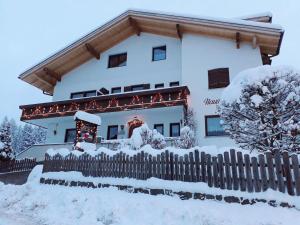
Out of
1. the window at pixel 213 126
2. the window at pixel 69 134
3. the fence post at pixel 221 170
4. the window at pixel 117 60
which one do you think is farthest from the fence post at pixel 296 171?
the window at pixel 69 134

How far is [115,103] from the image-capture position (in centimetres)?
1967

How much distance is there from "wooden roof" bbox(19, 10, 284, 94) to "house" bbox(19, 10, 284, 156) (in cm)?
6

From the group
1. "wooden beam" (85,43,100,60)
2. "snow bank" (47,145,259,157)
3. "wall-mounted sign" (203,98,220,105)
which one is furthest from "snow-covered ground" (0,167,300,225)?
"wooden beam" (85,43,100,60)

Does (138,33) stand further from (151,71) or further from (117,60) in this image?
(151,71)

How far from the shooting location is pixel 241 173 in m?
7.77

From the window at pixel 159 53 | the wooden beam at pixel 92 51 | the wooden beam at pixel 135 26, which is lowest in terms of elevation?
the window at pixel 159 53

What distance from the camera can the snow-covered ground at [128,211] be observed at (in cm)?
635

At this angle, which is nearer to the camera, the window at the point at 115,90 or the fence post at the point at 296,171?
the fence post at the point at 296,171

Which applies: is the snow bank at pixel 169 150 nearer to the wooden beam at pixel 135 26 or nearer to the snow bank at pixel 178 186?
the snow bank at pixel 178 186

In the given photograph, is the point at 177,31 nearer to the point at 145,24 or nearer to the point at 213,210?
the point at 145,24

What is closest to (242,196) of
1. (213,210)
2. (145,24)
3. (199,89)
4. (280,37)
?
(213,210)

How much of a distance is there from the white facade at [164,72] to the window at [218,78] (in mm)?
279

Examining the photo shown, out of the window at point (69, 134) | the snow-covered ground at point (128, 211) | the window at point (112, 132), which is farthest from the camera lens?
the window at point (69, 134)

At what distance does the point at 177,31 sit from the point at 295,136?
14.0 meters
